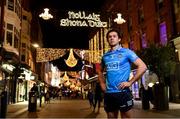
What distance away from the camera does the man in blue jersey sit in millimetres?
4219

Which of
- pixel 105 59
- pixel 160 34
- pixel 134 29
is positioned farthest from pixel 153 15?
pixel 105 59

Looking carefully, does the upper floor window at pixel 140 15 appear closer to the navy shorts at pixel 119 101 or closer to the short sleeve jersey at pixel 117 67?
the short sleeve jersey at pixel 117 67

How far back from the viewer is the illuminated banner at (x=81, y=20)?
75.1ft

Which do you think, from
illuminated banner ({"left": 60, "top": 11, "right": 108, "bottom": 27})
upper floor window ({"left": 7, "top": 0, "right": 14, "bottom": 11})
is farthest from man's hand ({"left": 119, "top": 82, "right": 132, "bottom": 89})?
upper floor window ({"left": 7, "top": 0, "right": 14, "bottom": 11})

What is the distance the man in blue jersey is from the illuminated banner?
18.5 metres

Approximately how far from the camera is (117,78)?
427 cm

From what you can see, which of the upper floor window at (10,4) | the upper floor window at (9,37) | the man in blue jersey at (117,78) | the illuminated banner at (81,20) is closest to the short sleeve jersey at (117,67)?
the man in blue jersey at (117,78)

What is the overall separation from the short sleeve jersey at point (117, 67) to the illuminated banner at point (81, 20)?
1852 centimetres

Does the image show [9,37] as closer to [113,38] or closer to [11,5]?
[11,5]

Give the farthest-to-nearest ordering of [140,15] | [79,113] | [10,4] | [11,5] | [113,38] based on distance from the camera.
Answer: [140,15]
[11,5]
[10,4]
[79,113]
[113,38]

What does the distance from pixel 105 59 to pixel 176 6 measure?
2550cm

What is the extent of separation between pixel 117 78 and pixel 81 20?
745 inches

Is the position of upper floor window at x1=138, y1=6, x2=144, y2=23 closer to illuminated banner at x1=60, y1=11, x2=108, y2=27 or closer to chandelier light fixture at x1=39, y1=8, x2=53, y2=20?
illuminated banner at x1=60, y1=11, x2=108, y2=27

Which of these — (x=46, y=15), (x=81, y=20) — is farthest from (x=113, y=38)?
(x=81, y=20)
